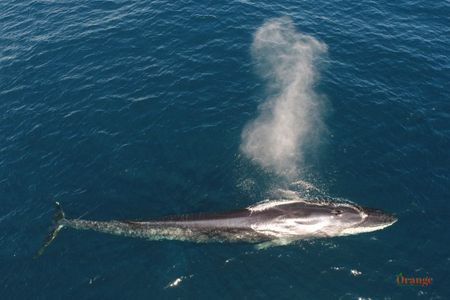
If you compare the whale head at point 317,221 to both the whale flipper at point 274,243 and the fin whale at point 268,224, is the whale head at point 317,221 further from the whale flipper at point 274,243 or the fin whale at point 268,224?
the whale flipper at point 274,243

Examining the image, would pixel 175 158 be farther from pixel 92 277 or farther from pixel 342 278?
pixel 342 278

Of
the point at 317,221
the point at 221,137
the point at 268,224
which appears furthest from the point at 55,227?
the point at 317,221

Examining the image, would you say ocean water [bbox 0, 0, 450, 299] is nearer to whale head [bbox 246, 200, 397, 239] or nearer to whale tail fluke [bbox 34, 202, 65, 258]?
whale tail fluke [bbox 34, 202, 65, 258]

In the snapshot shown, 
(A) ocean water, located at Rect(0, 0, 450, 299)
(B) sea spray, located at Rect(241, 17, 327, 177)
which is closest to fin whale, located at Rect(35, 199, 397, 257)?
(A) ocean water, located at Rect(0, 0, 450, 299)

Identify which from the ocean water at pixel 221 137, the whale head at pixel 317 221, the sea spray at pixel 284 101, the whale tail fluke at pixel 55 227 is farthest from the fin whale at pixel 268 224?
the sea spray at pixel 284 101

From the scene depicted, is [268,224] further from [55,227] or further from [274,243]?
[55,227]

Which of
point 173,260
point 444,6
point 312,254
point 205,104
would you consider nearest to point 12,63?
point 205,104

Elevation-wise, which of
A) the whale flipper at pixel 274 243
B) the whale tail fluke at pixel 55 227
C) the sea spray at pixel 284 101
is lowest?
the whale flipper at pixel 274 243

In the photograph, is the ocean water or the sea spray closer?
the ocean water
